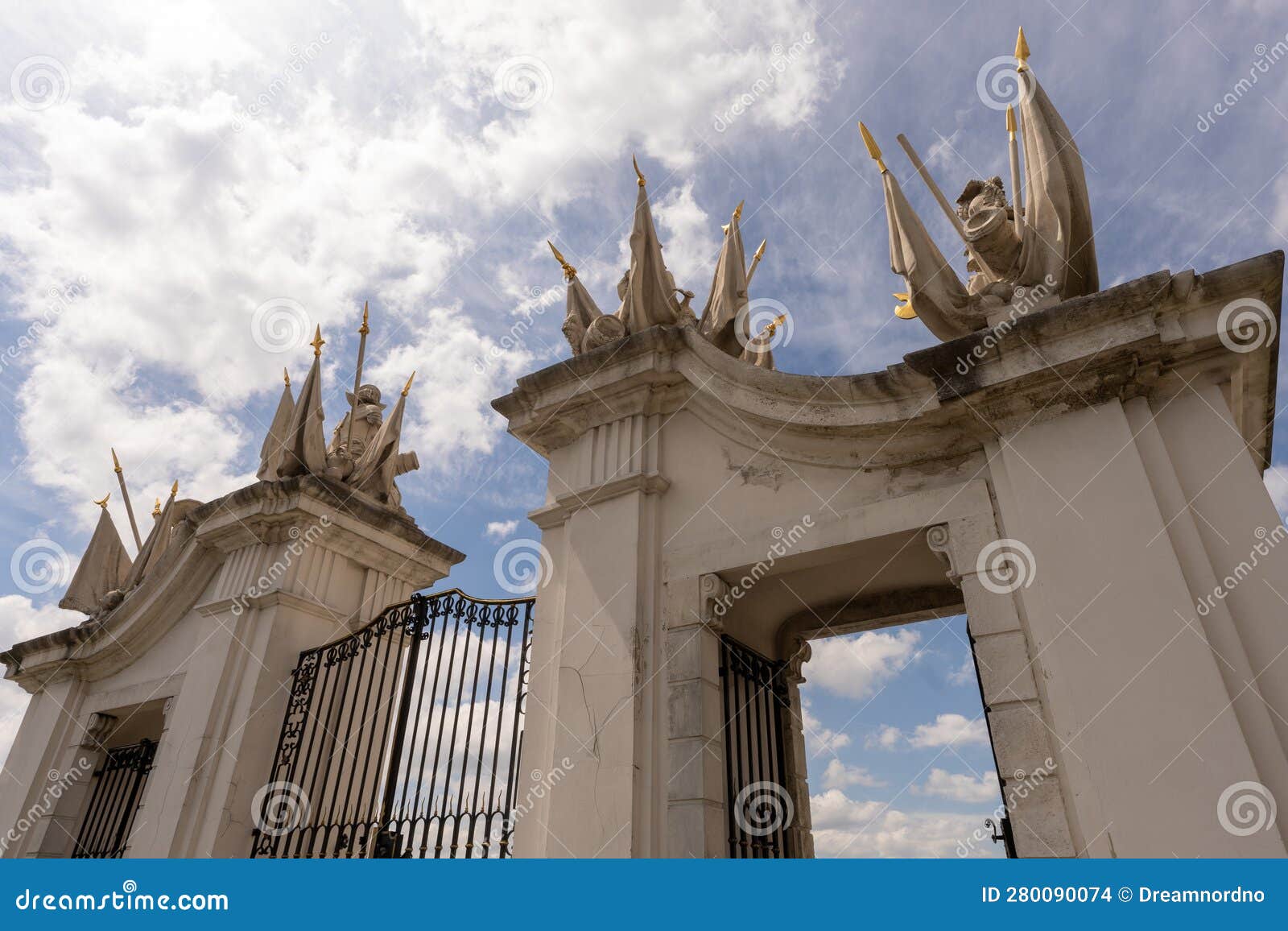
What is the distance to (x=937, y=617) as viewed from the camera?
616cm

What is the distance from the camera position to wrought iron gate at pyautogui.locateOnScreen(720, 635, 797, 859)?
5172 mm

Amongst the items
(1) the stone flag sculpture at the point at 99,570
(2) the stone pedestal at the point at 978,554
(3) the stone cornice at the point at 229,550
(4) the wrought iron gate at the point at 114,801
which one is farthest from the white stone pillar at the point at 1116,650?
Answer: (1) the stone flag sculpture at the point at 99,570

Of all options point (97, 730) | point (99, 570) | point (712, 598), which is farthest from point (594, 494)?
point (99, 570)

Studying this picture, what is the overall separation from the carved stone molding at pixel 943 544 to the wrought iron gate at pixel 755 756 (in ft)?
5.23

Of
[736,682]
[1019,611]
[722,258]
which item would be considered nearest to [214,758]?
[736,682]

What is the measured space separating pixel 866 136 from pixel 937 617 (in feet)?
11.7

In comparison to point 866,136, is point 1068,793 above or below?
below

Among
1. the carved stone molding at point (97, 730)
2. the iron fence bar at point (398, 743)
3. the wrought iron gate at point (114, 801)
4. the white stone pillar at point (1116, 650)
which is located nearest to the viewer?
the white stone pillar at point (1116, 650)

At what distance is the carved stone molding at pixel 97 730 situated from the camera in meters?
9.47

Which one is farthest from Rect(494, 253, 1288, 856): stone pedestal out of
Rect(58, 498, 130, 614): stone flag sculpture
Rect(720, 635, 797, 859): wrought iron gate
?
Rect(58, 498, 130, 614): stone flag sculpture

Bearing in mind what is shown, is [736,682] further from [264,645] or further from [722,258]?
[264,645]

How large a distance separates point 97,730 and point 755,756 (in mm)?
8256

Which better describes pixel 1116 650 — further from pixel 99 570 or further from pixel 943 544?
pixel 99 570

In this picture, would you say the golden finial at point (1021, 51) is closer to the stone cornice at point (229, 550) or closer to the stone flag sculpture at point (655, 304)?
the stone flag sculpture at point (655, 304)
